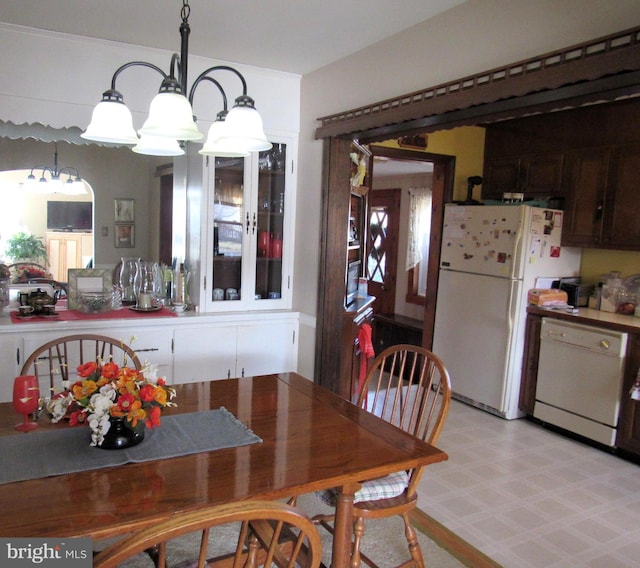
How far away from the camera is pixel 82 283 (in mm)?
3174

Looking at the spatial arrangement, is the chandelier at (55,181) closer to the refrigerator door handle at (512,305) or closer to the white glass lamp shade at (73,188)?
the white glass lamp shade at (73,188)

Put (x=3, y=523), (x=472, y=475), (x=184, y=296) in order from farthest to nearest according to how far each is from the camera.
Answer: (x=184, y=296) → (x=472, y=475) → (x=3, y=523)

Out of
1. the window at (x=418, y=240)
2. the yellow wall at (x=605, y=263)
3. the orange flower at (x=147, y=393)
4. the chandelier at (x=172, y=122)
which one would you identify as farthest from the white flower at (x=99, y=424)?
the window at (x=418, y=240)

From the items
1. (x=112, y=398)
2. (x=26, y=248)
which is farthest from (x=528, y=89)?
(x=26, y=248)

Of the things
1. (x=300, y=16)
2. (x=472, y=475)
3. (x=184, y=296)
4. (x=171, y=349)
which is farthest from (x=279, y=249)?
(x=472, y=475)

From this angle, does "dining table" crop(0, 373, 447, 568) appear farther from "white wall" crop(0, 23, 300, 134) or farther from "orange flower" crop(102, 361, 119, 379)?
"white wall" crop(0, 23, 300, 134)

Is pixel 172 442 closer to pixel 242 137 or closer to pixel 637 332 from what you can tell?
pixel 242 137

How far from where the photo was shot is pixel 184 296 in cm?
342

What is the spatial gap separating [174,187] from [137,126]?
523mm

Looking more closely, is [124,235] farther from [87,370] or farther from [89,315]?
[87,370]

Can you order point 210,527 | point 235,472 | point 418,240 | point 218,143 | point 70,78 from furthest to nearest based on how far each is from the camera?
point 418,240, point 70,78, point 218,143, point 235,472, point 210,527

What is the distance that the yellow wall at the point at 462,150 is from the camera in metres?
4.42

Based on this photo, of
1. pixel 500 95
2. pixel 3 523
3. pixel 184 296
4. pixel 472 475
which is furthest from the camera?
pixel 184 296

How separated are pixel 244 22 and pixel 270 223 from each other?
1.30 metres
